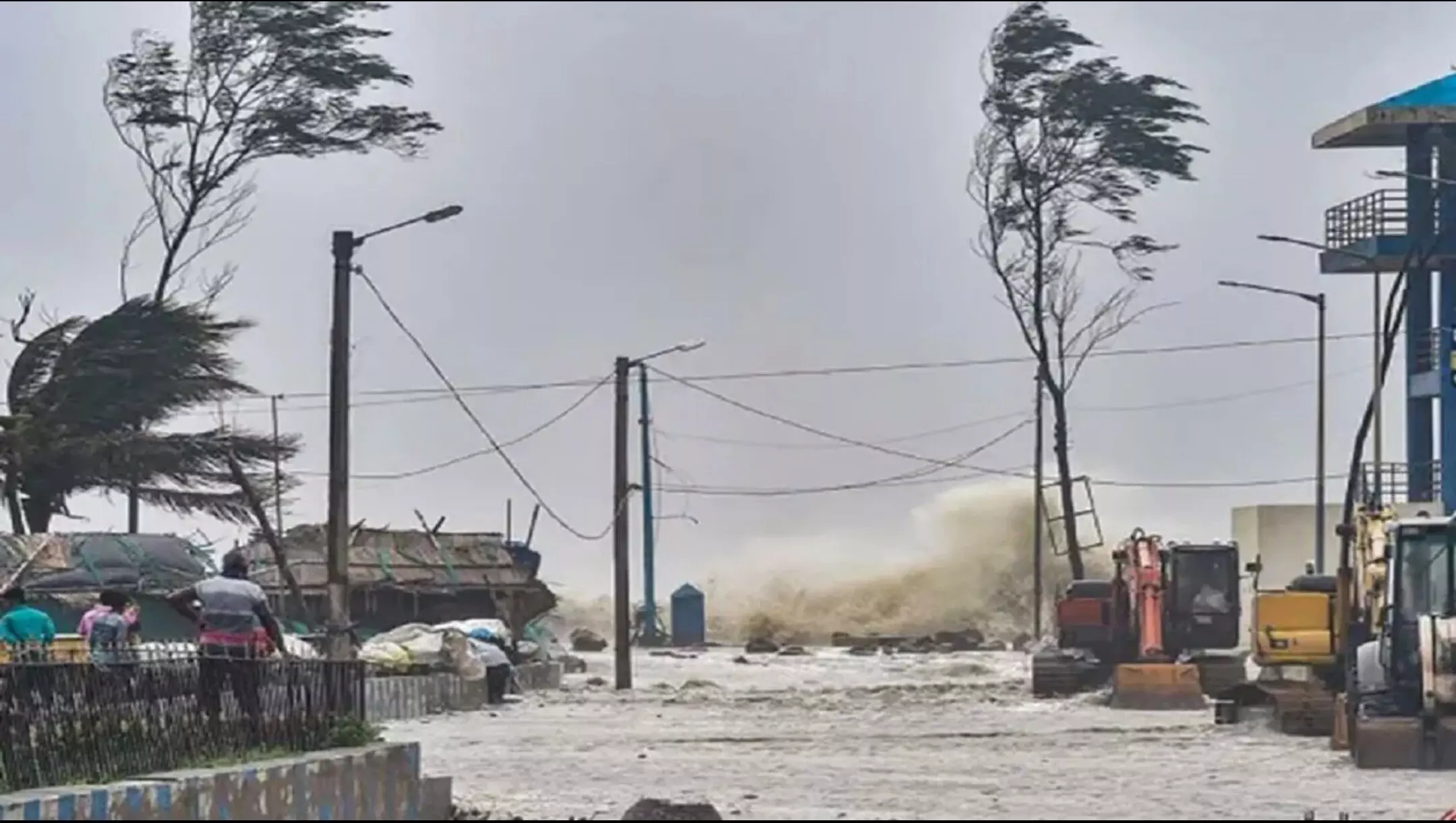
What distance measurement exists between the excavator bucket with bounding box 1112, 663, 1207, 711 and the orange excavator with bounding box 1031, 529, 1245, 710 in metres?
1.60

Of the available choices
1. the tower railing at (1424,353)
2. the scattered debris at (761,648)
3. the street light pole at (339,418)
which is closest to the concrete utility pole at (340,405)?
the street light pole at (339,418)

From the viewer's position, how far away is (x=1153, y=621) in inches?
1865

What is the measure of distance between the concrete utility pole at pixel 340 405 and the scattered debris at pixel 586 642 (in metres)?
44.3

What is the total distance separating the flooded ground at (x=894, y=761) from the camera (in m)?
23.2

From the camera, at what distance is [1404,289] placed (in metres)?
56.5

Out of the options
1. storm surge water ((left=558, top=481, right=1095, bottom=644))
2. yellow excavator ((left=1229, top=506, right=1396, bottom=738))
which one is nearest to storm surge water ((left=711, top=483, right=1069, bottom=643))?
storm surge water ((left=558, top=481, right=1095, bottom=644))

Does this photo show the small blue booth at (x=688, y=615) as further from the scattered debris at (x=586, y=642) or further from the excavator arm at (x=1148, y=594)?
the excavator arm at (x=1148, y=594)

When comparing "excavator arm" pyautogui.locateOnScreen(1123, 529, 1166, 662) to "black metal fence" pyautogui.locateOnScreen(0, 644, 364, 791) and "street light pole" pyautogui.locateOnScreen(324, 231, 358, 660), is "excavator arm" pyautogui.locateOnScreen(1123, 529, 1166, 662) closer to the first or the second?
"street light pole" pyautogui.locateOnScreen(324, 231, 358, 660)

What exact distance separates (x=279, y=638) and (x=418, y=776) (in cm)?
237

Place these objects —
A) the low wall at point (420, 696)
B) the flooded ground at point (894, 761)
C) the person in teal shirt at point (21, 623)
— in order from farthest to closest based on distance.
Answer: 1. the low wall at point (420, 696)
2. the person in teal shirt at point (21, 623)
3. the flooded ground at point (894, 761)

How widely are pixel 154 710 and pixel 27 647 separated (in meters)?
1.36

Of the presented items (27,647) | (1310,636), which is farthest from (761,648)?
(27,647)

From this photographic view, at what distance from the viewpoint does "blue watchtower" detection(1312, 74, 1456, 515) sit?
187ft

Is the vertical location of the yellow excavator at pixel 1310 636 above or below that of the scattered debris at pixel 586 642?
above
